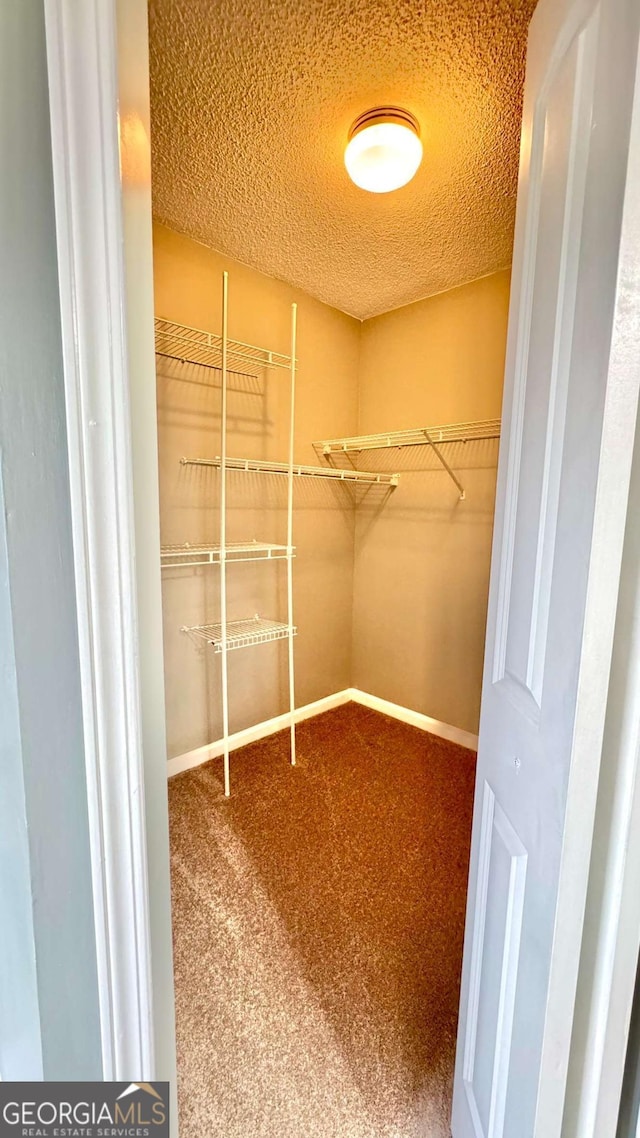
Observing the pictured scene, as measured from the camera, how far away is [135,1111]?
2.25 ft

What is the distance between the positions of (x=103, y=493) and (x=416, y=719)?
2.58m

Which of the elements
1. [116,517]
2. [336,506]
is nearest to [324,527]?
[336,506]

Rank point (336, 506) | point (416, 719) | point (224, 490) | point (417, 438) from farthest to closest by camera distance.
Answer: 1. point (336, 506)
2. point (416, 719)
3. point (417, 438)
4. point (224, 490)

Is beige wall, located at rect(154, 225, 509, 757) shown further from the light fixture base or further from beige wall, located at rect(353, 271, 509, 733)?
the light fixture base

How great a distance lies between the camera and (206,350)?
6.97 feet

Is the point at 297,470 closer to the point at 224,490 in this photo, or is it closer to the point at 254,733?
the point at 224,490

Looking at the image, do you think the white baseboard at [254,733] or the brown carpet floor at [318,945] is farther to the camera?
the white baseboard at [254,733]

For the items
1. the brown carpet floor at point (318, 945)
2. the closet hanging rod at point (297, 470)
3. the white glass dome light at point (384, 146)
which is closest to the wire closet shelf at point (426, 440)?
the closet hanging rod at point (297, 470)

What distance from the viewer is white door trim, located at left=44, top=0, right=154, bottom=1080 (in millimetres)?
494

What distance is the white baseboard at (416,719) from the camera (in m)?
2.51

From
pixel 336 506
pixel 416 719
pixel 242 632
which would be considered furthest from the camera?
pixel 336 506

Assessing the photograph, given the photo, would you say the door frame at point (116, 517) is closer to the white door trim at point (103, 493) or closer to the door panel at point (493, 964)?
the white door trim at point (103, 493)

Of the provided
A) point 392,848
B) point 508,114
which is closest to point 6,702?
point 392,848

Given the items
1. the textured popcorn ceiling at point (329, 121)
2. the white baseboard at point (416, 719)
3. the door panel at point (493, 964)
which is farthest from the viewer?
the white baseboard at point (416, 719)
